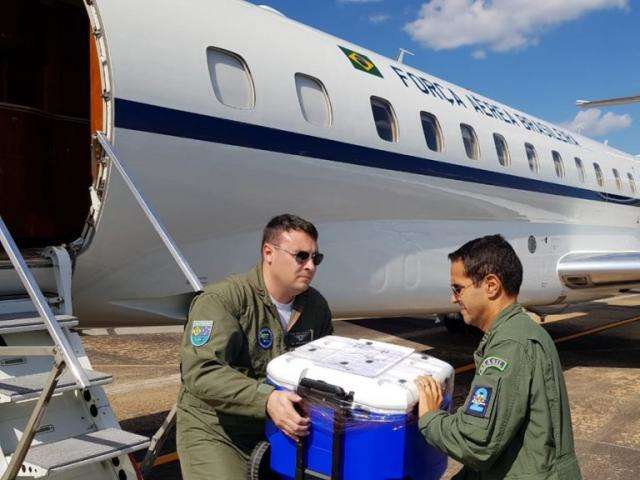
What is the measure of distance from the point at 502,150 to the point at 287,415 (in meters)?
7.01

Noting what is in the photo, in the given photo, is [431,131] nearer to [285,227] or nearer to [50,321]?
[285,227]

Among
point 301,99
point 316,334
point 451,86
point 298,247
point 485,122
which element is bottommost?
point 316,334

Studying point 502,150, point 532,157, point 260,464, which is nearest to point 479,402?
point 260,464

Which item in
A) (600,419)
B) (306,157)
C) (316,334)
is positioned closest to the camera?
(316,334)

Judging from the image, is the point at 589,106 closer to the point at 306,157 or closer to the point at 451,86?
the point at 451,86

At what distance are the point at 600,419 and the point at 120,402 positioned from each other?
4.91 m

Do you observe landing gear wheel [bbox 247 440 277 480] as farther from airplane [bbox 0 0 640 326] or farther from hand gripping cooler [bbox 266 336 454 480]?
airplane [bbox 0 0 640 326]

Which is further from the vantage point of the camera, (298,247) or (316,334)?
(316,334)

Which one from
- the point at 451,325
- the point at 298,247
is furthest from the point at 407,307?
the point at 451,325

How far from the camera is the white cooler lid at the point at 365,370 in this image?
246 cm

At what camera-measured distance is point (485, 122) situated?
8578mm

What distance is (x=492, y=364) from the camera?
2.30m

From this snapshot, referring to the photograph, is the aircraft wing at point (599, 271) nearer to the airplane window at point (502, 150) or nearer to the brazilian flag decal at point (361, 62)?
the airplane window at point (502, 150)

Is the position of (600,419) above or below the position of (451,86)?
below
